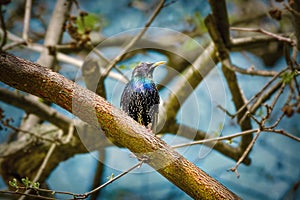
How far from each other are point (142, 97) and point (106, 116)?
48 cm

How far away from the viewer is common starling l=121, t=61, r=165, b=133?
2.52 meters

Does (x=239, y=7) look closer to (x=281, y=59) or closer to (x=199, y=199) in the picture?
(x=281, y=59)

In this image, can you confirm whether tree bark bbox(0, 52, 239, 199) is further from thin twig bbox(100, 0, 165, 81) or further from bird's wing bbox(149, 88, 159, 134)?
thin twig bbox(100, 0, 165, 81)

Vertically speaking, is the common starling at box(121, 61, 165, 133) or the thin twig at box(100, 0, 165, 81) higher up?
the thin twig at box(100, 0, 165, 81)

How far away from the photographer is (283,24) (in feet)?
15.9

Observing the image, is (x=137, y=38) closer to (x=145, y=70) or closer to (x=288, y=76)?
(x=145, y=70)

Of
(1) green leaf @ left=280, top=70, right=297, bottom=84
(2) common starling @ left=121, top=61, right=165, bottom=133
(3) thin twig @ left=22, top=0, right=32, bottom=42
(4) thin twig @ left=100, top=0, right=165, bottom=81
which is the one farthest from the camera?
(3) thin twig @ left=22, top=0, right=32, bottom=42

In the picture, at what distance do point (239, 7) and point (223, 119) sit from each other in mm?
2137

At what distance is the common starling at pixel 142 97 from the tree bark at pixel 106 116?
1.30 feet

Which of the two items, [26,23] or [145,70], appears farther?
[26,23]

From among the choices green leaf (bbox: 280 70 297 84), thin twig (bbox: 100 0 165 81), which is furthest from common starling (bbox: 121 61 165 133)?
green leaf (bbox: 280 70 297 84)

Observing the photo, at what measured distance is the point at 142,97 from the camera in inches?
99.3

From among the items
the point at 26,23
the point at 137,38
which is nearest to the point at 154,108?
the point at 137,38

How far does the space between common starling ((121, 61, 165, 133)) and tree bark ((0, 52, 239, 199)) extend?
1.30 ft
